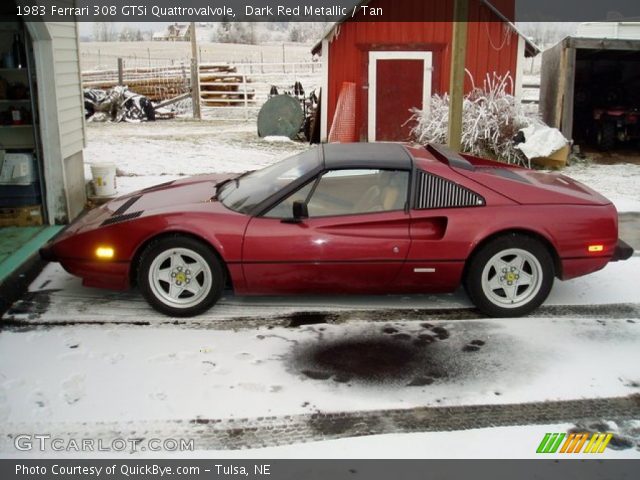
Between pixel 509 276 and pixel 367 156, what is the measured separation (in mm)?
1475

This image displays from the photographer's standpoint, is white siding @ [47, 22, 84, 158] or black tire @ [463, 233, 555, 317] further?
white siding @ [47, 22, 84, 158]

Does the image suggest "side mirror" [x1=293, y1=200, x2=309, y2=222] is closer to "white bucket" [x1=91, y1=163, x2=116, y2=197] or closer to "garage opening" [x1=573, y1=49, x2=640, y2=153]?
"white bucket" [x1=91, y1=163, x2=116, y2=197]

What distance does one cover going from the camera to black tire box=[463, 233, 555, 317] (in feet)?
16.5

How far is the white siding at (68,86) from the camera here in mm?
7426

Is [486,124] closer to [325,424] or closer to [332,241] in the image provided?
[332,241]

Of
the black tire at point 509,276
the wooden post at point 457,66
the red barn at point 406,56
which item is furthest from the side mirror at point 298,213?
the red barn at point 406,56

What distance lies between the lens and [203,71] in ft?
88.9

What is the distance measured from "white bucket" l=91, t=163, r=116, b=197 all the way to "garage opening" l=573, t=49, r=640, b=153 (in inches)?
435

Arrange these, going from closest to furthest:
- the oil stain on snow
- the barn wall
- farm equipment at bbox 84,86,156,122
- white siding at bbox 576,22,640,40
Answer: the oil stain on snow, the barn wall, white siding at bbox 576,22,640,40, farm equipment at bbox 84,86,156,122

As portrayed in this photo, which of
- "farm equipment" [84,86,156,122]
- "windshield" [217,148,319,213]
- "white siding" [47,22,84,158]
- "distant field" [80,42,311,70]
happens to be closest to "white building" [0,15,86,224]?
"white siding" [47,22,84,158]

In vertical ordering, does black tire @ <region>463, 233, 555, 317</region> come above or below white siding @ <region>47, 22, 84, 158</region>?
below

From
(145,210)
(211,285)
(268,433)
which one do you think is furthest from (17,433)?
(145,210)

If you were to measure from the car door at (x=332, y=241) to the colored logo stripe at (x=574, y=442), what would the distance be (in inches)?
72.1

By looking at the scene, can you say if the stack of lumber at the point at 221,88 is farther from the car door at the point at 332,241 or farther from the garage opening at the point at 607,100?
the car door at the point at 332,241
